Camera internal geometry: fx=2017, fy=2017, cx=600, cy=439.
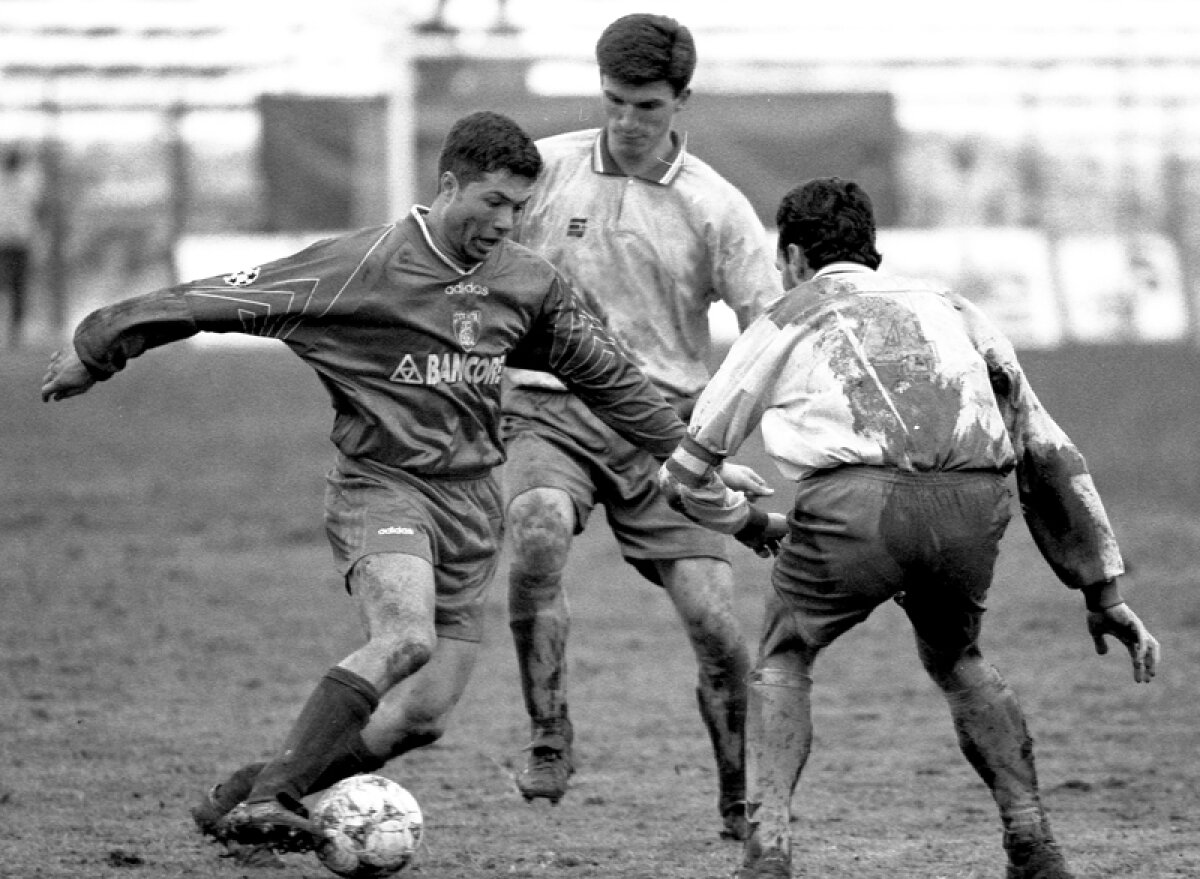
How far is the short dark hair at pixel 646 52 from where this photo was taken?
6.00 metres

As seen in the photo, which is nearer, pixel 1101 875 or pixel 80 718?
pixel 1101 875

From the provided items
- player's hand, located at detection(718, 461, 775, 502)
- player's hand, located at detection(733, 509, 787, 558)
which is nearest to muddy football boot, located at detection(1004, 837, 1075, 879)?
player's hand, located at detection(733, 509, 787, 558)

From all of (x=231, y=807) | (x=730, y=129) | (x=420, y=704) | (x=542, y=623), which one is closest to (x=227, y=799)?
(x=231, y=807)

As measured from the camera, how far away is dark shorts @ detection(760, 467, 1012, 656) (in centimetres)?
470

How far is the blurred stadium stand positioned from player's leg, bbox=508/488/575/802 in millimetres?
13051

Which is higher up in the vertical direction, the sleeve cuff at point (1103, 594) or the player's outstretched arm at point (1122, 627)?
the sleeve cuff at point (1103, 594)

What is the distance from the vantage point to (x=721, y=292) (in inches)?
244

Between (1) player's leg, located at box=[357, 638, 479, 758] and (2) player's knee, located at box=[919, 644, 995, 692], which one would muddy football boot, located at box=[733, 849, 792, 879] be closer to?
(2) player's knee, located at box=[919, 644, 995, 692]

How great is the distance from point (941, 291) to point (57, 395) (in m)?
2.20

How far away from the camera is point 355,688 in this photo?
4953 mm

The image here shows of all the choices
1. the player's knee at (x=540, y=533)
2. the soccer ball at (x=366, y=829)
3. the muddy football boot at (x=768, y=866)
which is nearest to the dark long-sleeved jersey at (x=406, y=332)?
the player's knee at (x=540, y=533)

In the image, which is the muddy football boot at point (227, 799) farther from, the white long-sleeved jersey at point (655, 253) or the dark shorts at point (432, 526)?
the white long-sleeved jersey at point (655, 253)

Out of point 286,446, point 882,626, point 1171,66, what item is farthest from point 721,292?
point 1171,66

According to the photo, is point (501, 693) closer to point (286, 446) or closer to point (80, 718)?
point (80, 718)
